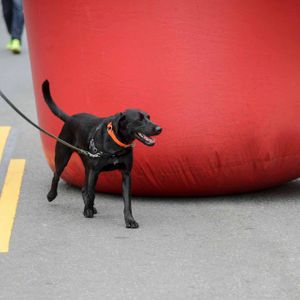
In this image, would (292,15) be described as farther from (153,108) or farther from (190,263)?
(190,263)

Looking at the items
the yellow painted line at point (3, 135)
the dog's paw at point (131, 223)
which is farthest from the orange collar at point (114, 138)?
the yellow painted line at point (3, 135)

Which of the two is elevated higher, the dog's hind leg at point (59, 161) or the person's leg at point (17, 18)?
the dog's hind leg at point (59, 161)

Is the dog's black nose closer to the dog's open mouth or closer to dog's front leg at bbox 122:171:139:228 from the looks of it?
the dog's open mouth

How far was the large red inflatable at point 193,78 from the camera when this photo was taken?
6.28 meters

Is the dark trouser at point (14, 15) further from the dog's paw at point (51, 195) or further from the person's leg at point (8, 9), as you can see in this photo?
the dog's paw at point (51, 195)

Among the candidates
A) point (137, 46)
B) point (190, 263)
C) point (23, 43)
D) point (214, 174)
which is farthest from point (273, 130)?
point (23, 43)

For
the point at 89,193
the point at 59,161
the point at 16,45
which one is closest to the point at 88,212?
the point at 89,193

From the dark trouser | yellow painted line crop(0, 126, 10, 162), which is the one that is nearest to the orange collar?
yellow painted line crop(0, 126, 10, 162)

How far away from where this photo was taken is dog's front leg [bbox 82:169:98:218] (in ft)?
20.0

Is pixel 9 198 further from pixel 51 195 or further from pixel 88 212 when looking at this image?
pixel 88 212

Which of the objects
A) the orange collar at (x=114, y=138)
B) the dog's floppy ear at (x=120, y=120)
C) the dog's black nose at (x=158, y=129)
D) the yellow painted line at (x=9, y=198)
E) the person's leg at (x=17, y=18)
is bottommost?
the person's leg at (x=17, y=18)

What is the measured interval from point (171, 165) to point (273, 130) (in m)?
0.64

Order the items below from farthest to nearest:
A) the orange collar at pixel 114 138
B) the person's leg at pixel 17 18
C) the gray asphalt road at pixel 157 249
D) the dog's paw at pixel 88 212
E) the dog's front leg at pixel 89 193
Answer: the person's leg at pixel 17 18 → the dog's paw at pixel 88 212 → the dog's front leg at pixel 89 193 → the orange collar at pixel 114 138 → the gray asphalt road at pixel 157 249

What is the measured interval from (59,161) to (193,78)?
3.25ft
